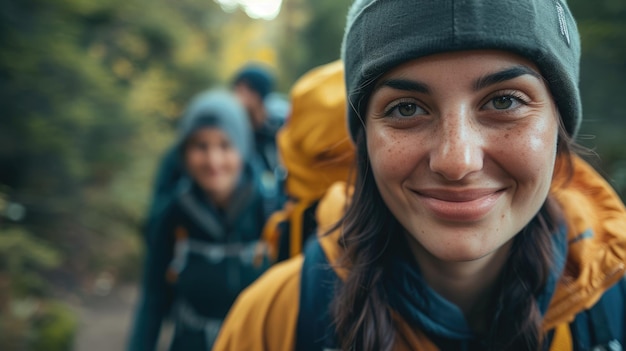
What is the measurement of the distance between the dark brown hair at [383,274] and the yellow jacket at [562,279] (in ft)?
0.15

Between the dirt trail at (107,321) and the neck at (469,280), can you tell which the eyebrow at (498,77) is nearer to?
the neck at (469,280)

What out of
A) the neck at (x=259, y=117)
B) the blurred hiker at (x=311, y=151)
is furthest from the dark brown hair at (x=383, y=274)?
the neck at (x=259, y=117)

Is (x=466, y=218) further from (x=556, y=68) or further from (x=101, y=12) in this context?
(x=101, y=12)

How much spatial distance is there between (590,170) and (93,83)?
5.55 meters

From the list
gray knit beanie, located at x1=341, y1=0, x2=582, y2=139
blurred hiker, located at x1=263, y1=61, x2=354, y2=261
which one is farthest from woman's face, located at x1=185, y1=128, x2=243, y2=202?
gray knit beanie, located at x1=341, y1=0, x2=582, y2=139

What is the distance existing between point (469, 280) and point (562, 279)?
0.21m

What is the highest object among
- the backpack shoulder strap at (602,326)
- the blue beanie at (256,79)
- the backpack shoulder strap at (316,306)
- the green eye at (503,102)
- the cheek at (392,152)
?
the blue beanie at (256,79)

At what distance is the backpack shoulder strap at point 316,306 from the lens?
141 cm

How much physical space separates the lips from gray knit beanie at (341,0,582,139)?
0.89 feet

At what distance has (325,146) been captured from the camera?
1983 mm

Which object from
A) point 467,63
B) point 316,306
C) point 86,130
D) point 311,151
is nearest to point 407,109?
point 467,63

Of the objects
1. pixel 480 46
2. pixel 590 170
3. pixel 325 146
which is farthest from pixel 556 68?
pixel 325 146

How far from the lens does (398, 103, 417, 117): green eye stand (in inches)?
47.5

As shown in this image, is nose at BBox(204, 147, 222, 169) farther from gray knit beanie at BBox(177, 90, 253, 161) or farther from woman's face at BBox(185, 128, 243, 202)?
gray knit beanie at BBox(177, 90, 253, 161)
